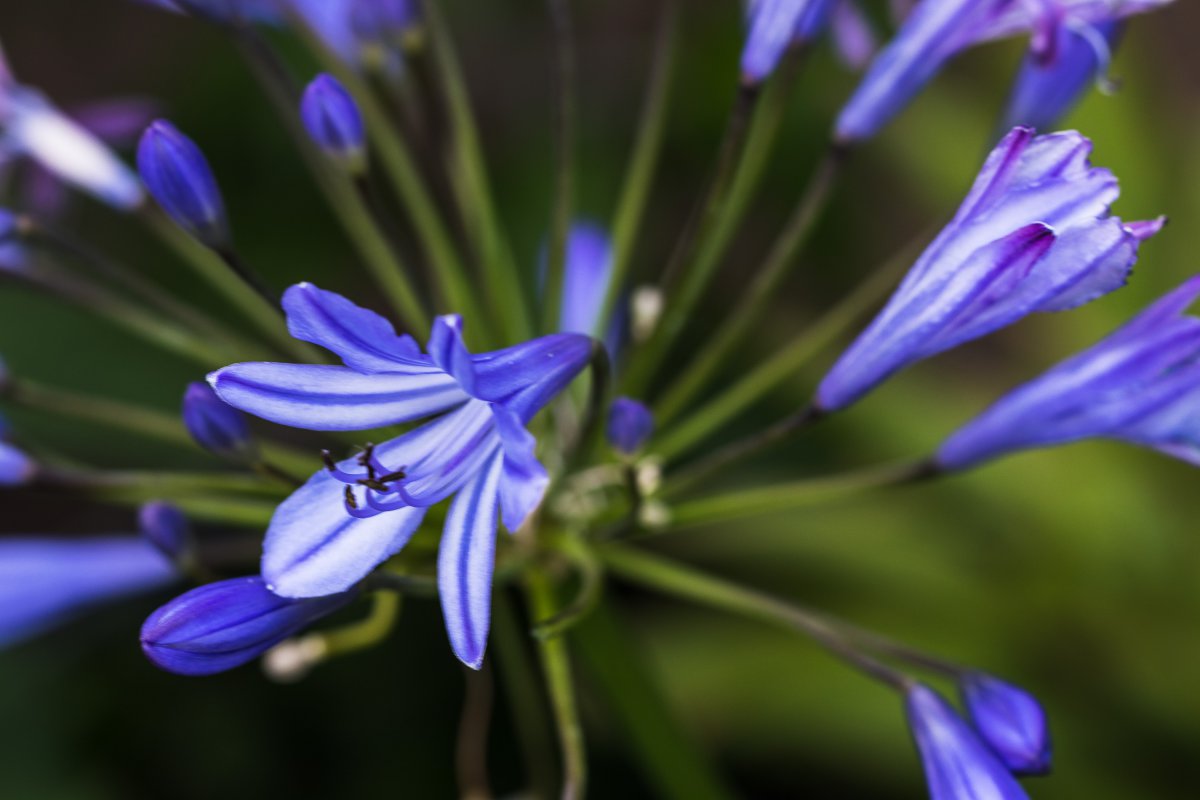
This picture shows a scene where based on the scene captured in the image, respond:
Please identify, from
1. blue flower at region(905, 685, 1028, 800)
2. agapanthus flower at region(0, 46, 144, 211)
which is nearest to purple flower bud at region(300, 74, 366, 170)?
agapanthus flower at region(0, 46, 144, 211)

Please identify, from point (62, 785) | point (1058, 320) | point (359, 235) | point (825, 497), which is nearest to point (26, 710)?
point (62, 785)

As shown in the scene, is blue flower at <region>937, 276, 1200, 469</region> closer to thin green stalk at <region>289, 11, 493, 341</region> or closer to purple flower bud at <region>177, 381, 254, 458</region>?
thin green stalk at <region>289, 11, 493, 341</region>

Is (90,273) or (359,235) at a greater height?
(90,273)

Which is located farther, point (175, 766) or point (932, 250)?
point (175, 766)

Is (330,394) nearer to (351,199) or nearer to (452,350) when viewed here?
(452,350)

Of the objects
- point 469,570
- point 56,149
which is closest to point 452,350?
point 469,570

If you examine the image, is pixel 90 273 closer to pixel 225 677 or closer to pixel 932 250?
pixel 225 677
